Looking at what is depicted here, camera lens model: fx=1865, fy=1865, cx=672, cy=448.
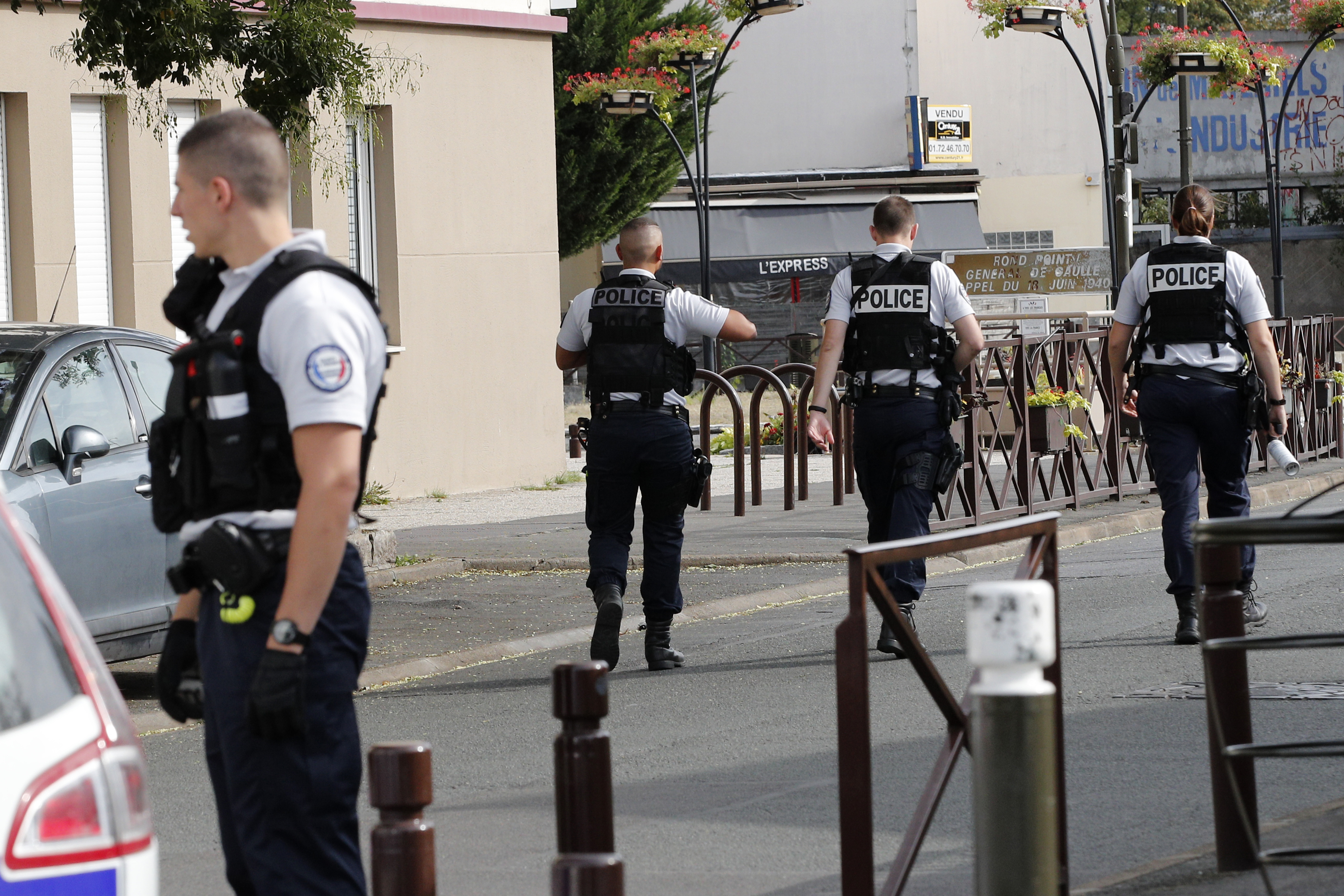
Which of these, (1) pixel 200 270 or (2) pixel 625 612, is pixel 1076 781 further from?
(2) pixel 625 612

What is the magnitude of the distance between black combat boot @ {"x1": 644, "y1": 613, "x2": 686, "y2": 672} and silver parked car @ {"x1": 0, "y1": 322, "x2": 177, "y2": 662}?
212cm

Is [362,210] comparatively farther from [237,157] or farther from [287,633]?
[287,633]

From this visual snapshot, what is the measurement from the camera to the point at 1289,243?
47812mm

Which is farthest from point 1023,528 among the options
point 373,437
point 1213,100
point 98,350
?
point 1213,100

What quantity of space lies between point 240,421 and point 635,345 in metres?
4.69

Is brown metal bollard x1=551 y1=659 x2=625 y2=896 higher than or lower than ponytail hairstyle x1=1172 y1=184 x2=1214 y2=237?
lower

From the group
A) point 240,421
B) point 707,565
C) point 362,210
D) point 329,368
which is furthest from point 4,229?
point 329,368

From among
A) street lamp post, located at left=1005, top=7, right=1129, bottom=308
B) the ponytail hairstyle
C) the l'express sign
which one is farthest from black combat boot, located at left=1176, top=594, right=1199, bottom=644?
the l'express sign

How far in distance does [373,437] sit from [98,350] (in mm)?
5055

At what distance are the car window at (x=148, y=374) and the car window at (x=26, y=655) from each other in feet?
18.6

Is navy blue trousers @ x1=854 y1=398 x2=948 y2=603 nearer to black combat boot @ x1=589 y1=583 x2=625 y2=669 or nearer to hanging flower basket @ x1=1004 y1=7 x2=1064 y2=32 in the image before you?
black combat boot @ x1=589 y1=583 x2=625 y2=669

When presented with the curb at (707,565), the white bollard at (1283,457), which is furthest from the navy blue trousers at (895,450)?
the white bollard at (1283,457)

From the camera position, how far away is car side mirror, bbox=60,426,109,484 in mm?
7559

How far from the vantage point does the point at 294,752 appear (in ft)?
11.1
